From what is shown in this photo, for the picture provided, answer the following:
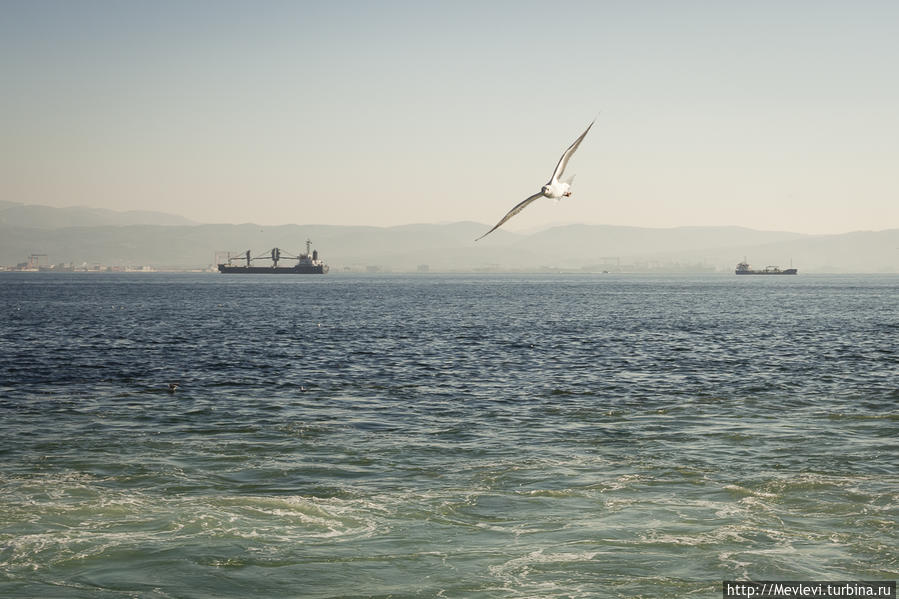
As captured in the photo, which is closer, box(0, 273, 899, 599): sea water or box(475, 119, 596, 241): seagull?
box(0, 273, 899, 599): sea water

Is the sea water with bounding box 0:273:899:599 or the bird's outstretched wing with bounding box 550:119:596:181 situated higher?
the bird's outstretched wing with bounding box 550:119:596:181

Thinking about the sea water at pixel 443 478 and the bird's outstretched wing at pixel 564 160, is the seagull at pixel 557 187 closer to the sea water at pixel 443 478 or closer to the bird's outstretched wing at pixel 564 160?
the bird's outstretched wing at pixel 564 160

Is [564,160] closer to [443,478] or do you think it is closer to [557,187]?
[557,187]

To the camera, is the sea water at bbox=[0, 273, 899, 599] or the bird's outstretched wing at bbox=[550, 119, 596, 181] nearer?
the sea water at bbox=[0, 273, 899, 599]

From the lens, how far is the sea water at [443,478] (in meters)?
15.5

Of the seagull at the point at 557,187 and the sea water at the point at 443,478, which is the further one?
the seagull at the point at 557,187

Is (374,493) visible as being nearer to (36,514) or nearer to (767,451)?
(36,514)

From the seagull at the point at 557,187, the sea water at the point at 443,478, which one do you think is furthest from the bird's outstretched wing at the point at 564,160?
the sea water at the point at 443,478

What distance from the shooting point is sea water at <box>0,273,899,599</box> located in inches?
611

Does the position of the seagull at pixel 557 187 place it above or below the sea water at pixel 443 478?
above

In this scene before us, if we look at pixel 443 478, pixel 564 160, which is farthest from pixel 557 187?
pixel 443 478

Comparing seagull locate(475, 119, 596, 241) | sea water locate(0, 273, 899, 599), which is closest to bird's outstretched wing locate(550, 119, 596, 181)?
seagull locate(475, 119, 596, 241)

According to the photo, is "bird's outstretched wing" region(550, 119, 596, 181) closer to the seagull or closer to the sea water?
the seagull

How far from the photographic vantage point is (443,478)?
21.7m
